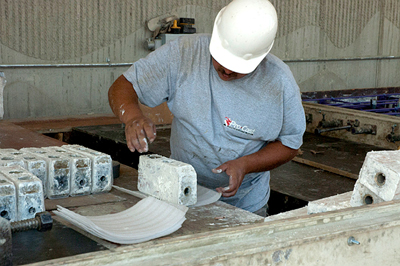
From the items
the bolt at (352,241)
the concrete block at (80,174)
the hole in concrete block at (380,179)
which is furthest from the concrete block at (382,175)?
the concrete block at (80,174)

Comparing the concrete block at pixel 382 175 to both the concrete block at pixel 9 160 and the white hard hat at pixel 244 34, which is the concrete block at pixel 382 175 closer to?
the white hard hat at pixel 244 34

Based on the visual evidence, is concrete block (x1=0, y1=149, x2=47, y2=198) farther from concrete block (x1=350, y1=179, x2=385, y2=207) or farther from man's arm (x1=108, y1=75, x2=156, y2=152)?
concrete block (x1=350, y1=179, x2=385, y2=207)

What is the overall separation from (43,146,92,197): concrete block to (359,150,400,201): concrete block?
3.59ft

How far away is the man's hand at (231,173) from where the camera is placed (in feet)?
6.45

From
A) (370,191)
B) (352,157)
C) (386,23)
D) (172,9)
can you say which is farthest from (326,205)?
(386,23)

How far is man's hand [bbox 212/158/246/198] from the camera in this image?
77.4 inches

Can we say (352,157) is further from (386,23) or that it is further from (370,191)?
(386,23)

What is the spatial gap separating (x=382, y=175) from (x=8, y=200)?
1.20 m

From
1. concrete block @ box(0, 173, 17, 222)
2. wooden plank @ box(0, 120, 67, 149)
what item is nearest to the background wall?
wooden plank @ box(0, 120, 67, 149)

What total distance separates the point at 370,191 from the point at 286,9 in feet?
21.9

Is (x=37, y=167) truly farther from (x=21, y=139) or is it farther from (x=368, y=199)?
(x=368, y=199)

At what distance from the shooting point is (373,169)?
56.6 inches

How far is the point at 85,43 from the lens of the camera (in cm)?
604

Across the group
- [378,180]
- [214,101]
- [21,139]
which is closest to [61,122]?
[21,139]
